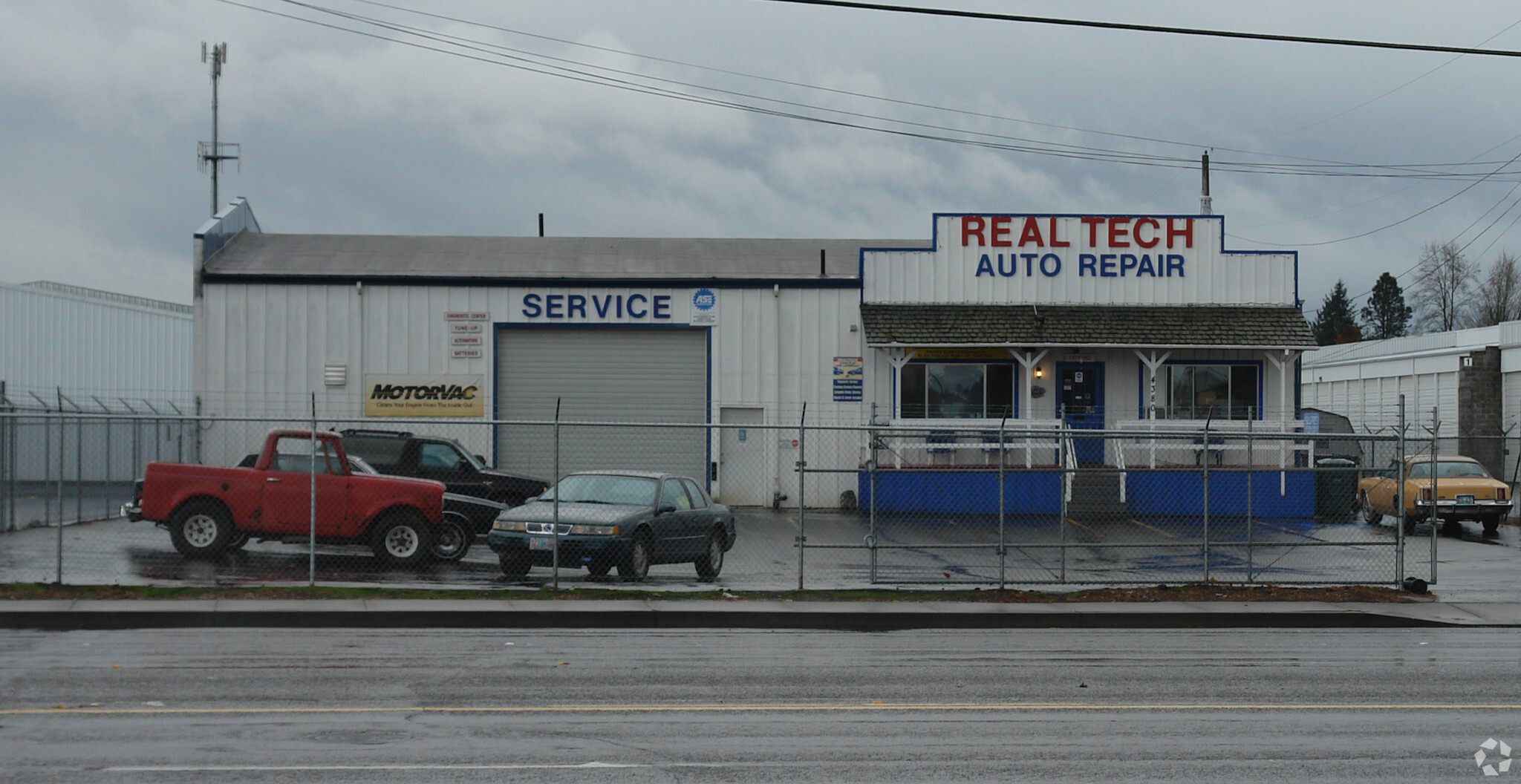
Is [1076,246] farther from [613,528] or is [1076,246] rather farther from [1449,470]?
[613,528]

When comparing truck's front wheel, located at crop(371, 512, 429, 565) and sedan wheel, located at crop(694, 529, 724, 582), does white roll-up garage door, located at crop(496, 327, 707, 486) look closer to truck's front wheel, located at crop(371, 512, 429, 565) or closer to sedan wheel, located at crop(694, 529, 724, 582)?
sedan wheel, located at crop(694, 529, 724, 582)

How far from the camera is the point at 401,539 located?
15.4 meters

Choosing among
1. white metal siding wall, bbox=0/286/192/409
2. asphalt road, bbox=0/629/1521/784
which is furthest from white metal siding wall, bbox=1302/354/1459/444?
white metal siding wall, bbox=0/286/192/409

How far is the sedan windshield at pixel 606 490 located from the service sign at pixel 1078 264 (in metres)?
14.3

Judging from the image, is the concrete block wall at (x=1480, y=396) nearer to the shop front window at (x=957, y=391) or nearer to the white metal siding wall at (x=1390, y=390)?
the white metal siding wall at (x=1390, y=390)

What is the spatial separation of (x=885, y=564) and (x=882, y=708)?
29.0 feet

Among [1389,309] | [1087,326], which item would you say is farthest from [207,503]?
[1389,309]

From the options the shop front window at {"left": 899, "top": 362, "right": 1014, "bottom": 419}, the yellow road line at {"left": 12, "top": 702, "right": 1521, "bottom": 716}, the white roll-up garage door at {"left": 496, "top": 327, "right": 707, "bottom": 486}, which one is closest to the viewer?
the yellow road line at {"left": 12, "top": 702, "right": 1521, "bottom": 716}

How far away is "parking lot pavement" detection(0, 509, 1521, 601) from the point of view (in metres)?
14.4

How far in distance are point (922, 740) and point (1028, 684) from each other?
2.32 m

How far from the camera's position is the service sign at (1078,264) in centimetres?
2823

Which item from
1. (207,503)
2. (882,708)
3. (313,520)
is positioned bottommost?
(882,708)

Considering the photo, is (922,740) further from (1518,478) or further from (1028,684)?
(1518,478)
